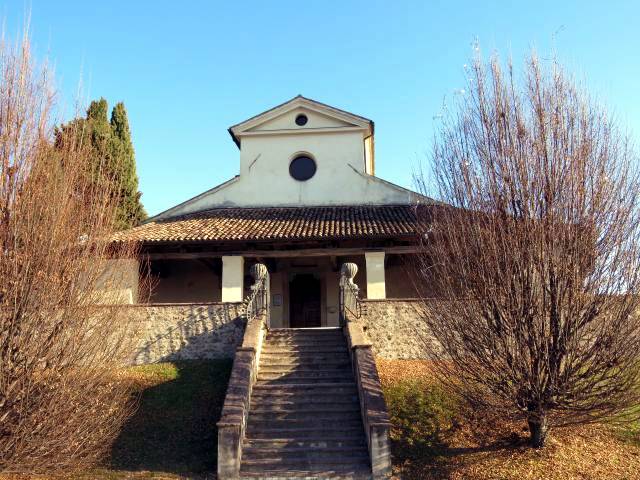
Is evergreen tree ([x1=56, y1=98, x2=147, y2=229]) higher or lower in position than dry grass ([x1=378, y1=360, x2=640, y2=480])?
higher

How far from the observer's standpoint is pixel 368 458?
28.9 ft

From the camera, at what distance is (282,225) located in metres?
16.5

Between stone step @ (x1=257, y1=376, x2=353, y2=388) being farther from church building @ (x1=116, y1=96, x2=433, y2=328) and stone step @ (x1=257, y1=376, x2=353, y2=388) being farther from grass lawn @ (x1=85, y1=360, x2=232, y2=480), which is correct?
church building @ (x1=116, y1=96, x2=433, y2=328)

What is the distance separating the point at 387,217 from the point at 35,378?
11.7 meters

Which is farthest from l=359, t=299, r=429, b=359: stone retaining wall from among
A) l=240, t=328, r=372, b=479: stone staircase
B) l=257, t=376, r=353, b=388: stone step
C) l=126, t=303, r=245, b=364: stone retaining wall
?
l=126, t=303, r=245, b=364: stone retaining wall

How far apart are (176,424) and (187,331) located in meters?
3.75

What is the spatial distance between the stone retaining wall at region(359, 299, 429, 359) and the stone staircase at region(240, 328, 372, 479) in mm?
994

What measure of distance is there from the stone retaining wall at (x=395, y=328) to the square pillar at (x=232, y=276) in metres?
4.02

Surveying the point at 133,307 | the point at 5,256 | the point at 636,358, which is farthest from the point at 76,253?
the point at 636,358

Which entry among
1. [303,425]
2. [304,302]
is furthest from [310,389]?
[304,302]

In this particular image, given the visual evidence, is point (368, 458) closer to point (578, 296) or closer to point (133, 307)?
point (578, 296)

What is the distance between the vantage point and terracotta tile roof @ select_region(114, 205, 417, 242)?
1524 centimetres

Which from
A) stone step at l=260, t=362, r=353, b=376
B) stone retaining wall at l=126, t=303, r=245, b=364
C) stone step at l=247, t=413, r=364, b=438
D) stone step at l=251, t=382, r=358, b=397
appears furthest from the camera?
stone retaining wall at l=126, t=303, r=245, b=364

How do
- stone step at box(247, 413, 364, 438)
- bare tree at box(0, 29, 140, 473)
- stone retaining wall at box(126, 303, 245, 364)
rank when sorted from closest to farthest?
bare tree at box(0, 29, 140, 473)
stone step at box(247, 413, 364, 438)
stone retaining wall at box(126, 303, 245, 364)
